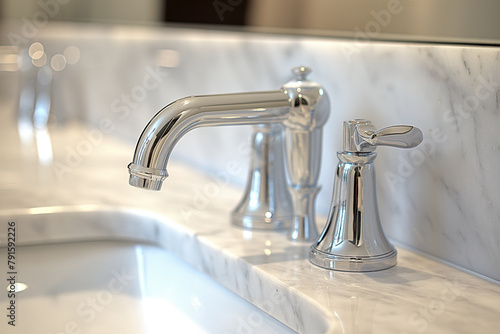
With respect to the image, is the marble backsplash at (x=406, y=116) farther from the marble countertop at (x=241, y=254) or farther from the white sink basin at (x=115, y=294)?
the white sink basin at (x=115, y=294)

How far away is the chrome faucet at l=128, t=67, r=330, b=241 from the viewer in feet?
1.74

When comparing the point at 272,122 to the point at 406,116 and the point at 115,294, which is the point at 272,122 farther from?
the point at 115,294

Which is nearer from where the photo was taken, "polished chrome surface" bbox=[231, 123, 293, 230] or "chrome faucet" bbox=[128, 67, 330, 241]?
"chrome faucet" bbox=[128, 67, 330, 241]

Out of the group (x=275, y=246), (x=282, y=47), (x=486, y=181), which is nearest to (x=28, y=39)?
(x=282, y=47)

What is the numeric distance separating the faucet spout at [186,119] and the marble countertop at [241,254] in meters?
0.12

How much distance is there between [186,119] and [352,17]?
9.9 inches

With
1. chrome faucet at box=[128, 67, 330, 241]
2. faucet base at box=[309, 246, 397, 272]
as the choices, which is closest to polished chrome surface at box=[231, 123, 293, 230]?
chrome faucet at box=[128, 67, 330, 241]

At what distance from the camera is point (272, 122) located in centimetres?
61

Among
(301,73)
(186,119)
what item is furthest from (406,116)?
(186,119)

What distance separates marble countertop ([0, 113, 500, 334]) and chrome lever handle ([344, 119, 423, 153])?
11 centimetres

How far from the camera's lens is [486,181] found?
54 centimetres

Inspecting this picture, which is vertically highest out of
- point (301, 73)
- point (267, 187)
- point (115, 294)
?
point (301, 73)

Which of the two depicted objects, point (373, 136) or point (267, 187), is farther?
point (267, 187)

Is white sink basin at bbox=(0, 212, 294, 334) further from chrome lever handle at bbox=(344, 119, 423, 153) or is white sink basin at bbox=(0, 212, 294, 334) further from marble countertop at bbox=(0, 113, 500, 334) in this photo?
chrome lever handle at bbox=(344, 119, 423, 153)
